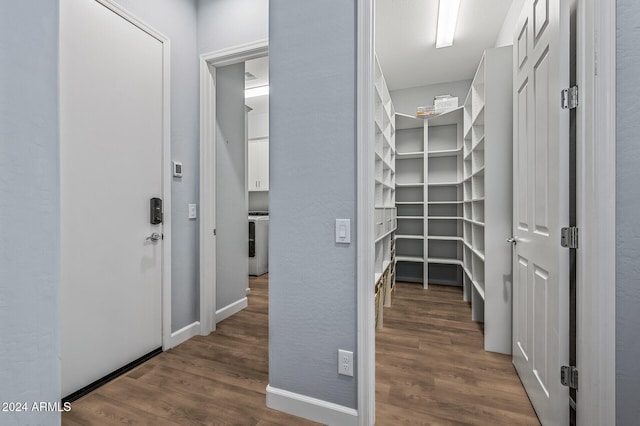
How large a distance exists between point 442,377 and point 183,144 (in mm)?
2476

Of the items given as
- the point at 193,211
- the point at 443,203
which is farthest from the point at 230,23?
the point at 443,203

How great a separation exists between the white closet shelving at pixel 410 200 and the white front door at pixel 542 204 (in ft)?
8.04

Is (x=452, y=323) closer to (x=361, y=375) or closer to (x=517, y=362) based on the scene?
(x=517, y=362)

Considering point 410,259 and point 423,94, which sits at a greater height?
point 423,94

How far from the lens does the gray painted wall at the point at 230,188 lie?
2846 mm

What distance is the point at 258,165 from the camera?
18.3 feet

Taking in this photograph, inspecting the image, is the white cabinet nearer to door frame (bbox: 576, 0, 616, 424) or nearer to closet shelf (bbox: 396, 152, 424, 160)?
closet shelf (bbox: 396, 152, 424, 160)

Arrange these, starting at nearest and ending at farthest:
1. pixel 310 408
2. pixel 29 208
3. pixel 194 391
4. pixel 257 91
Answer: pixel 29 208 → pixel 310 408 → pixel 194 391 → pixel 257 91

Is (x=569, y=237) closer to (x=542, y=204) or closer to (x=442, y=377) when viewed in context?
(x=542, y=204)

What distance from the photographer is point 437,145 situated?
172 inches

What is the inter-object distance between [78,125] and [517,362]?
9.76ft

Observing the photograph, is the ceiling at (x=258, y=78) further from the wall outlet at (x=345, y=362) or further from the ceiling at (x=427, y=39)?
the wall outlet at (x=345, y=362)

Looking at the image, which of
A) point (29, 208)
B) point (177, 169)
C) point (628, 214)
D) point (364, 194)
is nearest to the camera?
point (29, 208)

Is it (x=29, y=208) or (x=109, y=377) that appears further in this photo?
(x=109, y=377)
